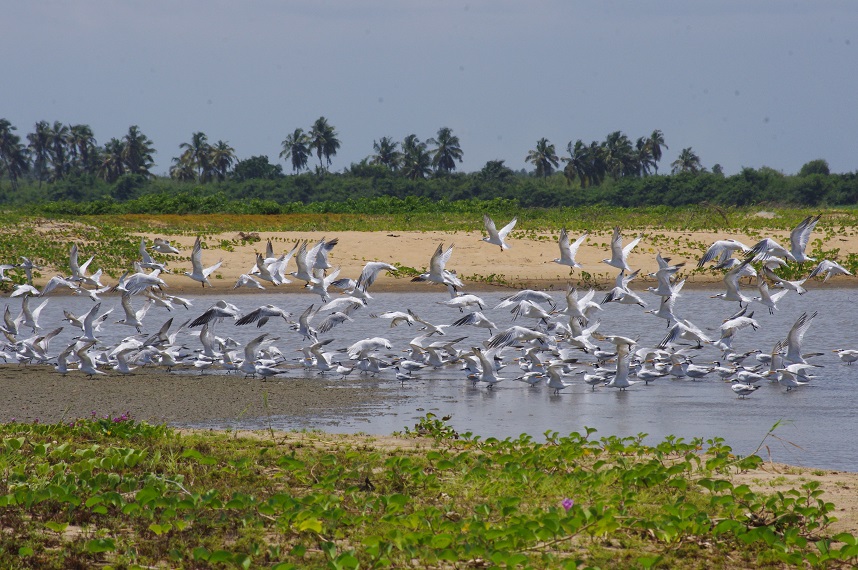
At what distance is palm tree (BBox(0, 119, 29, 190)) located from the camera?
112000mm

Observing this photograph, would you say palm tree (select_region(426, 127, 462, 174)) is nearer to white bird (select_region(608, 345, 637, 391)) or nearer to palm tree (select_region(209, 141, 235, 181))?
palm tree (select_region(209, 141, 235, 181))

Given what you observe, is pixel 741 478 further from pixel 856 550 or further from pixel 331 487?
pixel 331 487

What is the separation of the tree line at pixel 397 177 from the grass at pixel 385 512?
50079mm

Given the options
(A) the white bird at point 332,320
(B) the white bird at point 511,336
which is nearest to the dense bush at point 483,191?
(A) the white bird at point 332,320

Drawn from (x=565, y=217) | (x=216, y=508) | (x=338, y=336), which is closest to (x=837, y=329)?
(x=338, y=336)

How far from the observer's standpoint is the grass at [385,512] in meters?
7.29

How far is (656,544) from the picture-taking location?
25.7 feet

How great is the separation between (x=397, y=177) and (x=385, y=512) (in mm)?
82972

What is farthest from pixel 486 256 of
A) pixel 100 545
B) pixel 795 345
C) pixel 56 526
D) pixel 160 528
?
pixel 100 545

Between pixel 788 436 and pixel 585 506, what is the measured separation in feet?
20.0

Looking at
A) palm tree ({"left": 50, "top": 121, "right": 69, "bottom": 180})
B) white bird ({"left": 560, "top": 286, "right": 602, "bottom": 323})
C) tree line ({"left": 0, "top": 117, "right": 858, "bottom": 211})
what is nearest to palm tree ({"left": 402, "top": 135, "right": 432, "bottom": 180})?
tree line ({"left": 0, "top": 117, "right": 858, "bottom": 211})

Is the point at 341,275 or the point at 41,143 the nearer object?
the point at 341,275

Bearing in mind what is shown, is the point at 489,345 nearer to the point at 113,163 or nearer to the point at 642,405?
the point at 642,405

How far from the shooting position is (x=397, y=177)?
9056cm
